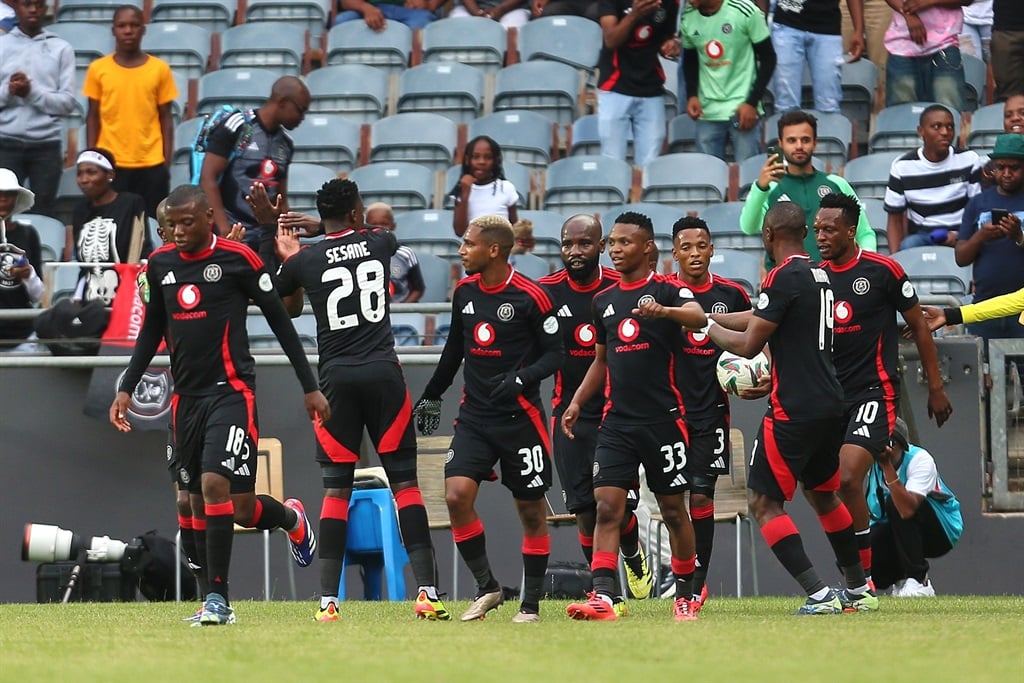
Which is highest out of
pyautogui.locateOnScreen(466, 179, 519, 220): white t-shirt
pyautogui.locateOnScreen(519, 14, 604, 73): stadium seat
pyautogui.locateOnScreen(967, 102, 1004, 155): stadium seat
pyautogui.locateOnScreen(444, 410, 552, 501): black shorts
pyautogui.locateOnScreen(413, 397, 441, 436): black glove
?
pyautogui.locateOnScreen(519, 14, 604, 73): stadium seat

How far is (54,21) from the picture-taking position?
1773 centimetres

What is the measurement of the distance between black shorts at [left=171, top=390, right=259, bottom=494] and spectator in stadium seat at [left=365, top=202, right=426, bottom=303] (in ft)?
14.4

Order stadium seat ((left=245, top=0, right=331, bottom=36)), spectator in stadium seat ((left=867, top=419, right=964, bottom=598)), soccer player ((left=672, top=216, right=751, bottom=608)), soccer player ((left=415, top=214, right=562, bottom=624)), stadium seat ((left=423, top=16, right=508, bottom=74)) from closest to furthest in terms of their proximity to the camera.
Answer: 1. soccer player ((left=415, top=214, right=562, bottom=624))
2. soccer player ((left=672, top=216, right=751, bottom=608))
3. spectator in stadium seat ((left=867, top=419, right=964, bottom=598))
4. stadium seat ((left=423, top=16, right=508, bottom=74))
5. stadium seat ((left=245, top=0, right=331, bottom=36))

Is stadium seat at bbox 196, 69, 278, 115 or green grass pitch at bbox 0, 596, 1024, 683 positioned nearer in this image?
green grass pitch at bbox 0, 596, 1024, 683

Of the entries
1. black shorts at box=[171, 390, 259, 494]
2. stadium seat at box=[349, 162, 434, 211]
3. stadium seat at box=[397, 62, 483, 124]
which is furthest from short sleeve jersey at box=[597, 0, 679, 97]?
black shorts at box=[171, 390, 259, 494]

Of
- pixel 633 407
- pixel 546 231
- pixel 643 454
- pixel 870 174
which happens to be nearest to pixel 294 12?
pixel 546 231

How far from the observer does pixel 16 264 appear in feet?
41.2

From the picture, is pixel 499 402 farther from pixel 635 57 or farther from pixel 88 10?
pixel 88 10

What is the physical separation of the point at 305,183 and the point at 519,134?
80.0 inches

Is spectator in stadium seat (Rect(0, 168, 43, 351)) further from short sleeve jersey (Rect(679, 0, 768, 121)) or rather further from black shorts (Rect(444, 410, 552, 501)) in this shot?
short sleeve jersey (Rect(679, 0, 768, 121))

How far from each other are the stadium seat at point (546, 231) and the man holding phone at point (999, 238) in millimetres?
3434

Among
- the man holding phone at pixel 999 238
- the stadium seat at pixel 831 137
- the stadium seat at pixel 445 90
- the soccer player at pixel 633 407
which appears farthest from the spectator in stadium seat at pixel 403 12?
the soccer player at pixel 633 407

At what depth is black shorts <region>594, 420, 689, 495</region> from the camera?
8297 mm

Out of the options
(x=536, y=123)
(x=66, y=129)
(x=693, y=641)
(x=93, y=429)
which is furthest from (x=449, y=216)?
(x=693, y=641)
